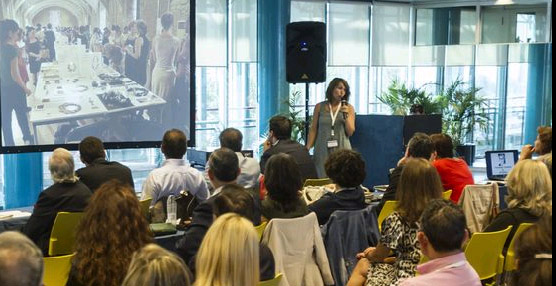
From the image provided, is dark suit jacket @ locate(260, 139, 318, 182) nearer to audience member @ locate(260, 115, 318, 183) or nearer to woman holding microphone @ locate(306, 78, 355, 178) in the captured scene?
audience member @ locate(260, 115, 318, 183)

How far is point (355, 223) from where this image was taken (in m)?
4.87

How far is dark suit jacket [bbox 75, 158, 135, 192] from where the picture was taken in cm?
561

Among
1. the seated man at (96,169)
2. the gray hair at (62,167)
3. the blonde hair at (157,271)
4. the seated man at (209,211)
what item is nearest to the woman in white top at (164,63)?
the seated man at (96,169)

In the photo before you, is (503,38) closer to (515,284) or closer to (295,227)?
(295,227)

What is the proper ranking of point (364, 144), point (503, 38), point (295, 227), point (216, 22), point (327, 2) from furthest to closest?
point (503, 38), point (327, 2), point (216, 22), point (364, 144), point (295, 227)

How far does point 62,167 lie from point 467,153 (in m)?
10.3

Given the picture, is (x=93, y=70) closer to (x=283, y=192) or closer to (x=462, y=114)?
(x=283, y=192)

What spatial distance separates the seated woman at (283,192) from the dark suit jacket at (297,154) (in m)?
2.00

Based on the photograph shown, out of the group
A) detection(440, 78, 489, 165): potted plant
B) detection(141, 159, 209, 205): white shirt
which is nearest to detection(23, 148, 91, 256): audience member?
detection(141, 159, 209, 205): white shirt

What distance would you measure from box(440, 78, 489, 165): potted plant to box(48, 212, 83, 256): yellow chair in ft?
30.6

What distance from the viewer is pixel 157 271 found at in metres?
2.36

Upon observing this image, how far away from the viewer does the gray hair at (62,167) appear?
16.5 feet

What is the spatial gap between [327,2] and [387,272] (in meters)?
8.81

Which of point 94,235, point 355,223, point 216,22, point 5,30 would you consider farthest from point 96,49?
point 94,235
